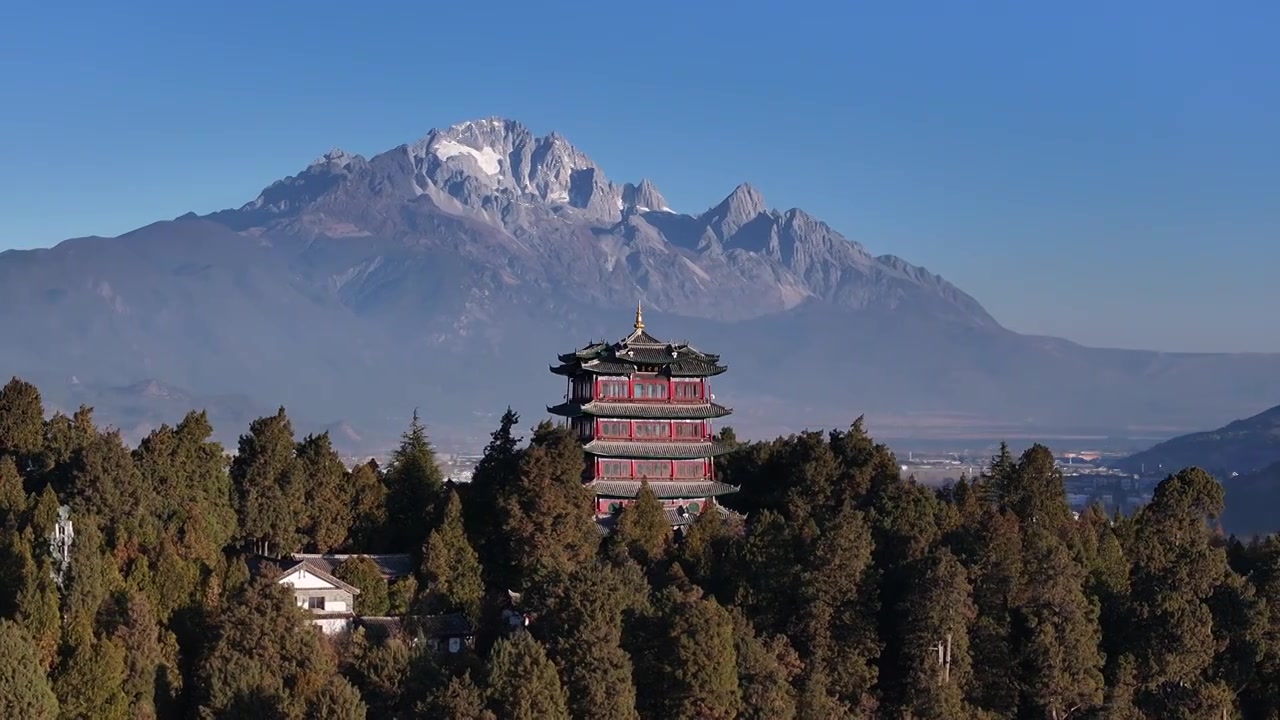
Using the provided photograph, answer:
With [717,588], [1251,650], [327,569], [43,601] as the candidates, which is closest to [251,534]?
[327,569]

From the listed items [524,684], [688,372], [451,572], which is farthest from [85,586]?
[688,372]

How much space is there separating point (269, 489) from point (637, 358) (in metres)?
16.0

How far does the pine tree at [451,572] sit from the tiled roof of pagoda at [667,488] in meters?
12.6

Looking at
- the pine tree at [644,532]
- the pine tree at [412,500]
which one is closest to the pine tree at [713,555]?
the pine tree at [644,532]

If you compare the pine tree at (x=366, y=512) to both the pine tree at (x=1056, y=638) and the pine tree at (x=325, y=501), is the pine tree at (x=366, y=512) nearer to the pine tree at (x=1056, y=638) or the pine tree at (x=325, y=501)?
the pine tree at (x=325, y=501)

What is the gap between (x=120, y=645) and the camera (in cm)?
3559

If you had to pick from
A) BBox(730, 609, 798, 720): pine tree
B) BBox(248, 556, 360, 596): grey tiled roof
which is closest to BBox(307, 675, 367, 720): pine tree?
BBox(248, 556, 360, 596): grey tiled roof

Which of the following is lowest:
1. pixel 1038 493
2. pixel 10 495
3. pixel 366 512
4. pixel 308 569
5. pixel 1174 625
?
pixel 1174 625

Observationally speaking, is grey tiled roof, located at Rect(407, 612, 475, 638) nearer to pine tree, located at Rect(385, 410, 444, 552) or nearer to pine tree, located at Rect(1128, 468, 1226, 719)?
pine tree, located at Rect(385, 410, 444, 552)

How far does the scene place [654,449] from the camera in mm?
57781

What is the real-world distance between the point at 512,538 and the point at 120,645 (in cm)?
1214

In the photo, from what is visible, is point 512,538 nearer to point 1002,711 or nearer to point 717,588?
point 717,588

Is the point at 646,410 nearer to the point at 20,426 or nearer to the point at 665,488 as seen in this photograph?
the point at 665,488

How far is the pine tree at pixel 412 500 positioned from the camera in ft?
159
